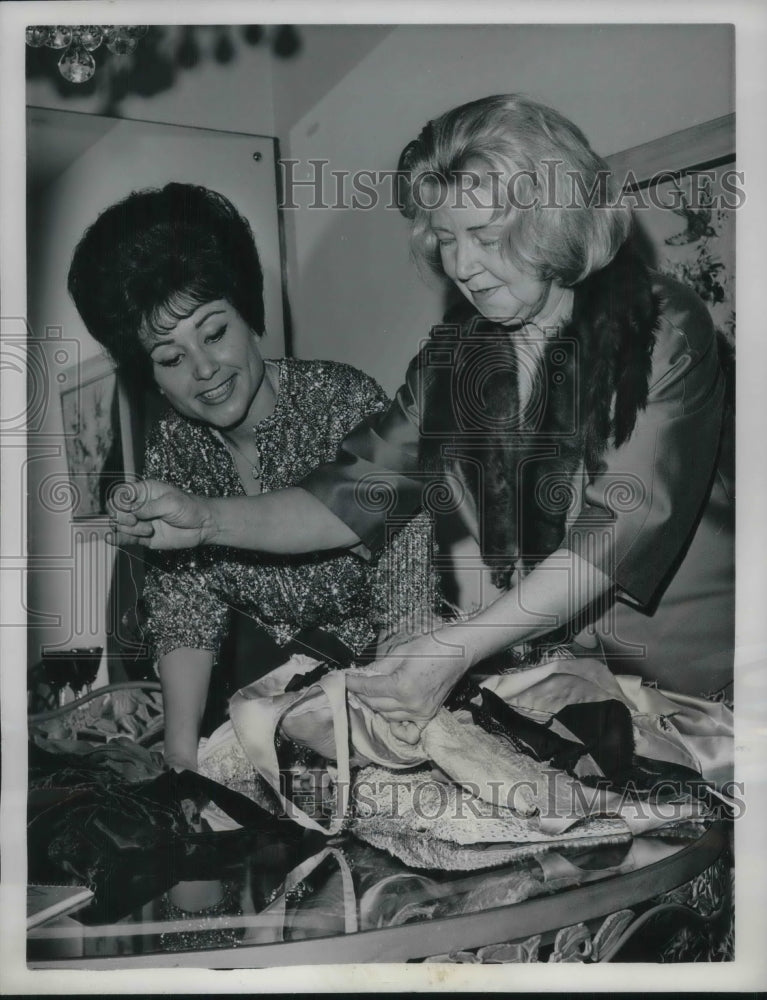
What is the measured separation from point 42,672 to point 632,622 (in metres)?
1.03

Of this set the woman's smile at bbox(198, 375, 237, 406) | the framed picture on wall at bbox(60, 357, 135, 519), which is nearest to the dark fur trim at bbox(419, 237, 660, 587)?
the woman's smile at bbox(198, 375, 237, 406)

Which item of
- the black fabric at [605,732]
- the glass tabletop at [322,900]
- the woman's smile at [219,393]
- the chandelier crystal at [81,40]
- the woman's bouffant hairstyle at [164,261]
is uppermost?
the chandelier crystal at [81,40]

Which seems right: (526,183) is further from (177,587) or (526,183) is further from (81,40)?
(177,587)

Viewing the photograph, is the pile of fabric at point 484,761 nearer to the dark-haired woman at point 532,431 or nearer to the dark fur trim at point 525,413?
the dark-haired woman at point 532,431

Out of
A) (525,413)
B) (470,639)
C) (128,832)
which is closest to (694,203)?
(525,413)

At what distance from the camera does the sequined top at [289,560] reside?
168cm

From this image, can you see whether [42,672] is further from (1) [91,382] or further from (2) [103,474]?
(1) [91,382]

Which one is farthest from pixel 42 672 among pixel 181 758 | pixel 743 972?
pixel 743 972

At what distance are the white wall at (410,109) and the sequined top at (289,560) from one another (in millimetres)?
89

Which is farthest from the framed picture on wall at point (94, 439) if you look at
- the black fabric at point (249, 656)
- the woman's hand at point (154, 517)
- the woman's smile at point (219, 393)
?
the black fabric at point (249, 656)

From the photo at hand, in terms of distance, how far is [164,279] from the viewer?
5.40 feet

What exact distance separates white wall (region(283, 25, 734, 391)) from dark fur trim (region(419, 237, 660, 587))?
0.26 ft

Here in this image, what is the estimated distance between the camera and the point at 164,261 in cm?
165

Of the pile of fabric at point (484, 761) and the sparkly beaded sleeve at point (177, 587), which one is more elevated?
the sparkly beaded sleeve at point (177, 587)
